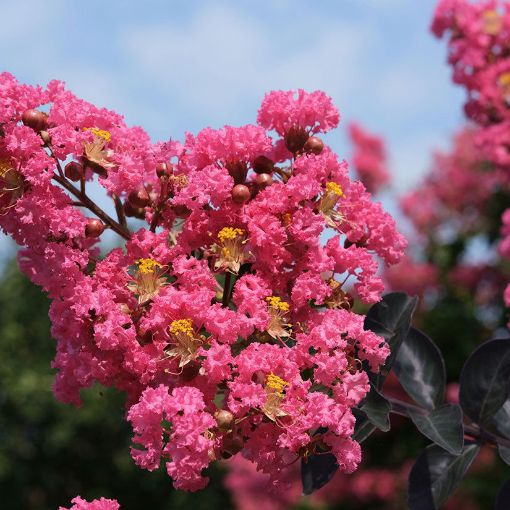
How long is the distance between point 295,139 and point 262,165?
0.13m

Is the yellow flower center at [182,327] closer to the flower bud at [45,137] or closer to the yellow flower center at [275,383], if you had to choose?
A: the yellow flower center at [275,383]

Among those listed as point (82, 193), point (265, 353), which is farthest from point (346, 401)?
point (82, 193)

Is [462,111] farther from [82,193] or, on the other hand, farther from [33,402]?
[33,402]

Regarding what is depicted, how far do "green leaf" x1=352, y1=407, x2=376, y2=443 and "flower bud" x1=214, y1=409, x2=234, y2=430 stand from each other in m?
0.27

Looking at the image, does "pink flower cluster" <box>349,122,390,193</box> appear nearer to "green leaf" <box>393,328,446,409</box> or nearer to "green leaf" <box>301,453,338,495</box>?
"green leaf" <box>393,328,446,409</box>

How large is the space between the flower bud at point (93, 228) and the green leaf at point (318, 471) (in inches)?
23.4

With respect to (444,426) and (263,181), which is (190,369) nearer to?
(263,181)

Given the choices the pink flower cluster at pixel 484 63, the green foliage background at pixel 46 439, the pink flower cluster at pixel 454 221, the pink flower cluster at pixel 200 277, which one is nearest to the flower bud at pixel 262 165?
the pink flower cluster at pixel 200 277

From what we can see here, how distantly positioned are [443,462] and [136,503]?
10.0 meters

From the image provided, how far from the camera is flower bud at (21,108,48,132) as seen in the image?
5.30ft

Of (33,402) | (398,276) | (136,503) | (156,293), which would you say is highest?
(33,402)

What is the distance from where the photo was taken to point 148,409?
147 cm

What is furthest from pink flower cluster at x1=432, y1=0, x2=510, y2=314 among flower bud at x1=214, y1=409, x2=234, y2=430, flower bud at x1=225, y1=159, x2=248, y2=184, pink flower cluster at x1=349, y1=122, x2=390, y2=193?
pink flower cluster at x1=349, y1=122, x2=390, y2=193

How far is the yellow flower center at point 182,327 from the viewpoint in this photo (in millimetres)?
1524
